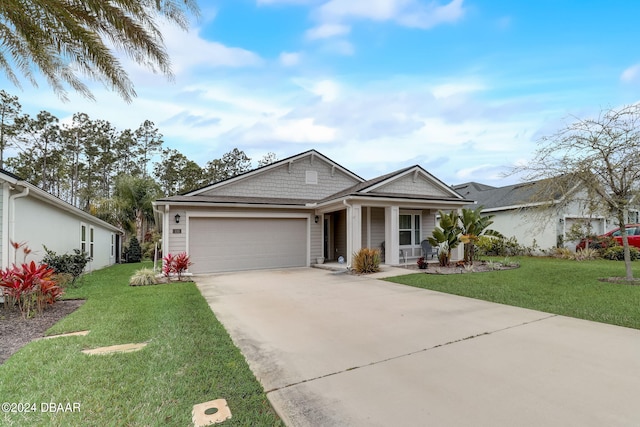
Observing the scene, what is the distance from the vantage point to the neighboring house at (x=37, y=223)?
7406mm

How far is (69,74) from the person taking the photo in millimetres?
7172

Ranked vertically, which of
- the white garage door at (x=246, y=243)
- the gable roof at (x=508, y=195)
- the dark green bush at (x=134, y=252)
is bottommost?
the dark green bush at (x=134, y=252)

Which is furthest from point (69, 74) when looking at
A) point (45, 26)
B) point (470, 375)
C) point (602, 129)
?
point (602, 129)

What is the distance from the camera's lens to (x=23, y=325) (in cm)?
546

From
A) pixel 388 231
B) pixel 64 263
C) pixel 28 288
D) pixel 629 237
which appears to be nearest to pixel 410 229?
pixel 388 231

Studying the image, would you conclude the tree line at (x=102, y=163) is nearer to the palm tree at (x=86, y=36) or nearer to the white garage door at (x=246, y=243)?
the white garage door at (x=246, y=243)

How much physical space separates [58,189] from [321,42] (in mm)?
32358

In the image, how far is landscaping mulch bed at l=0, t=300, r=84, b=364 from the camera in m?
4.46

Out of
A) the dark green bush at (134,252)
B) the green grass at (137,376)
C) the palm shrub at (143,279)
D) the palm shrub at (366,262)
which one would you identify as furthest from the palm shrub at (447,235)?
the dark green bush at (134,252)

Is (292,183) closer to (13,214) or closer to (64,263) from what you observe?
(64,263)

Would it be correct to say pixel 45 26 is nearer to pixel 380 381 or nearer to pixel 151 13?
pixel 151 13

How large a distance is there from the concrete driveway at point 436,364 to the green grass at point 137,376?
28 cm

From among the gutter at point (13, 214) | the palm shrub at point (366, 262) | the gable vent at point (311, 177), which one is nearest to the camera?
the gutter at point (13, 214)

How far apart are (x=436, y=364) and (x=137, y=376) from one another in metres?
3.23
